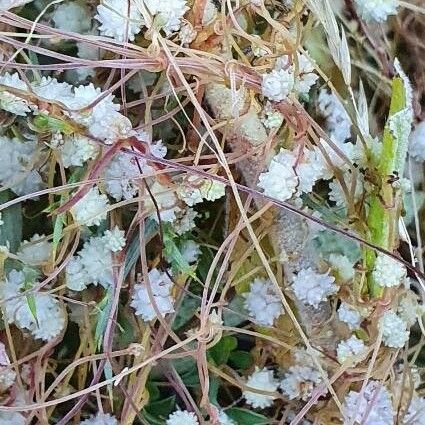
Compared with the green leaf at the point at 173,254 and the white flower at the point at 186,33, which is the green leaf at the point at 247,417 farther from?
the white flower at the point at 186,33

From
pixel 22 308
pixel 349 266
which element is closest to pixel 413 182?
pixel 349 266

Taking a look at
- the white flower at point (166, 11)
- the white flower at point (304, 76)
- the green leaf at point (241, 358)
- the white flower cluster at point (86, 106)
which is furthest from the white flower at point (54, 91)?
the green leaf at point (241, 358)

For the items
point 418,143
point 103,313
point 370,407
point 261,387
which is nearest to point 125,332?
point 103,313

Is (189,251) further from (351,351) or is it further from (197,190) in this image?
(351,351)

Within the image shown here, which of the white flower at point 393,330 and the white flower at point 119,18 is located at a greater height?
the white flower at point 119,18

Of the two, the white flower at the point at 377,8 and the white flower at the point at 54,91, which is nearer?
the white flower at the point at 54,91

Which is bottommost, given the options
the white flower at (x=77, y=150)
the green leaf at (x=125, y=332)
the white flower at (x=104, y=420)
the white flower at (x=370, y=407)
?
the white flower at (x=104, y=420)
